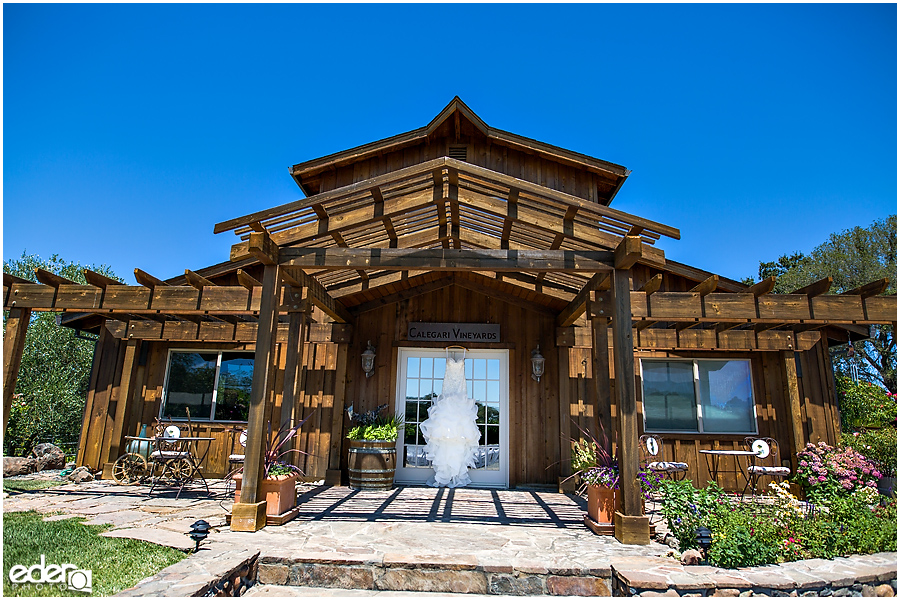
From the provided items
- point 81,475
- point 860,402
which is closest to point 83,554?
point 81,475

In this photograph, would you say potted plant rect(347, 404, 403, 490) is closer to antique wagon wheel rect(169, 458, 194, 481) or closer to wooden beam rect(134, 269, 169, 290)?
antique wagon wheel rect(169, 458, 194, 481)

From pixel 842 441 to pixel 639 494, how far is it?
16.7 feet

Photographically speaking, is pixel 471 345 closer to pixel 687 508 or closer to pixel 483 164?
pixel 483 164

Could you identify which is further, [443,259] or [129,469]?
[129,469]

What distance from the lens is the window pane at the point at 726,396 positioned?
25.5 ft

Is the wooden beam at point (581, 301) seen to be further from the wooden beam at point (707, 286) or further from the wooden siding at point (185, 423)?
the wooden siding at point (185, 423)

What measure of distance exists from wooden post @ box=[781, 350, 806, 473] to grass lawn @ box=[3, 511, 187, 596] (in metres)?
7.83

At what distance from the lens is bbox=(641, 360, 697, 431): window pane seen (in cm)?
780

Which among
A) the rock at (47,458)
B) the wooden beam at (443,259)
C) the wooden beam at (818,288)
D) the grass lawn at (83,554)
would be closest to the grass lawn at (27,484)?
the rock at (47,458)

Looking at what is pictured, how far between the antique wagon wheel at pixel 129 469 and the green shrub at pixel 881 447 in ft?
33.3

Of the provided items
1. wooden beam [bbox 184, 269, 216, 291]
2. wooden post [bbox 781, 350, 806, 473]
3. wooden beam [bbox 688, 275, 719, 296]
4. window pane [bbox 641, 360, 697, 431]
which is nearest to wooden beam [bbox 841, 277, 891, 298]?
wooden beam [bbox 688, 275, 719, 296]

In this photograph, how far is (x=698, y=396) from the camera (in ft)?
25.7

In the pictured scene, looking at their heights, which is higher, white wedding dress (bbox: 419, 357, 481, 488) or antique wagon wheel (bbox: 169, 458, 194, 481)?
white wedding dress (bbox: 419, 357, 481, 488)

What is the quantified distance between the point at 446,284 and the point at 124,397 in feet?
17.8
